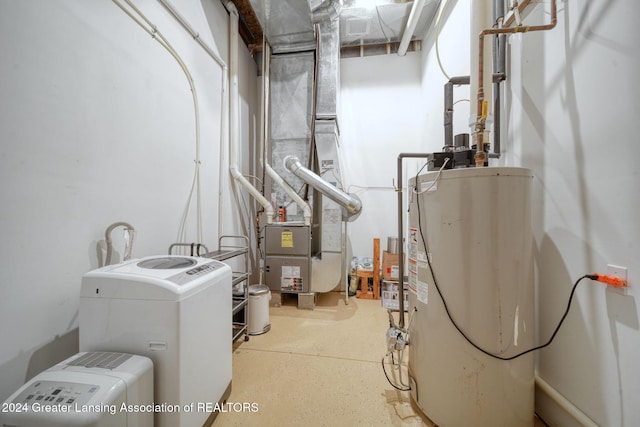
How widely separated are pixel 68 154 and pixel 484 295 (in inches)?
80.4

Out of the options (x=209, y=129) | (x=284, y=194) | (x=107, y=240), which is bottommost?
(x=107, y=240)

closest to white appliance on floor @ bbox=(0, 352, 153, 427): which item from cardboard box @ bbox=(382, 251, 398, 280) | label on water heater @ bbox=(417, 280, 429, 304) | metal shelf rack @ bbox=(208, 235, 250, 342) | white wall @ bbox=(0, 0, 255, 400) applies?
white wall @ bbox=(0, 0, 255, 400)

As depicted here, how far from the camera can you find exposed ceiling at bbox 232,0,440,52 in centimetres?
245

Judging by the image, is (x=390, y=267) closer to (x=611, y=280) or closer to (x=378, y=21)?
(x=611, y=280)

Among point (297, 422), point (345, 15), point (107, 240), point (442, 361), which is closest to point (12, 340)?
point (107, 240)

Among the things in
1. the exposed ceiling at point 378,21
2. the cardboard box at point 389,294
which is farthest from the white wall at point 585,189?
the exposed ceiling at point 378,21

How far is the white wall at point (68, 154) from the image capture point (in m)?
0.89

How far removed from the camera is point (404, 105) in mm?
3186

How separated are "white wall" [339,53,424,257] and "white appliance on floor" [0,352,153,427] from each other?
8.96 feet

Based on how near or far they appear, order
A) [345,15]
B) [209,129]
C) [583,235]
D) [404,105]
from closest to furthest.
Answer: [583,235], [209,129], [345,15], [404,105]

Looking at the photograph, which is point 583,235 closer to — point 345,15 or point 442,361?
point 442,361

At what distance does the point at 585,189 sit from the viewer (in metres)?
0.98

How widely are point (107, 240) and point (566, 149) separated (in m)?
2.36

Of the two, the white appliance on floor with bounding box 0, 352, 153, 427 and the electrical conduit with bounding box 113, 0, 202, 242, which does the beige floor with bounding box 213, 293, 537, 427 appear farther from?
the electrical conduit with bounding box 113, 0, 202, 242
